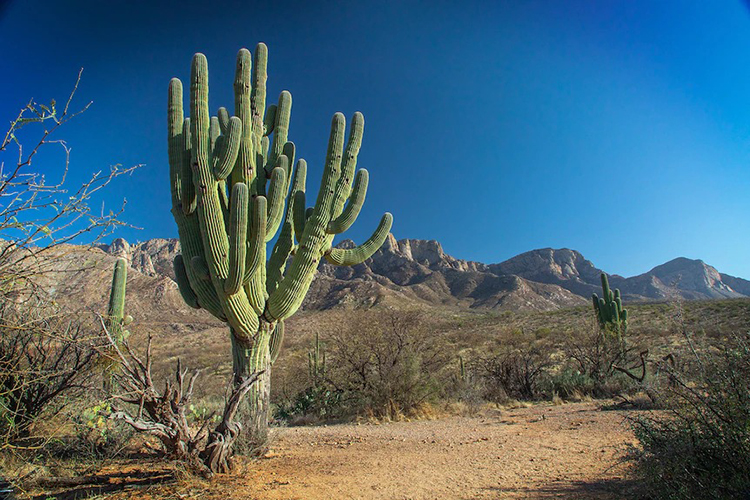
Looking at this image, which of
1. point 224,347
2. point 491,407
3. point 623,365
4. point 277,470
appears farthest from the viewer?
point 224,347

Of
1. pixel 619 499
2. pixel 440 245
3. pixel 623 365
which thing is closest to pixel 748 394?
pixel 619 499

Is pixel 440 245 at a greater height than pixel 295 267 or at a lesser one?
greater

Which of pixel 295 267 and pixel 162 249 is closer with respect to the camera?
pixel 295 267

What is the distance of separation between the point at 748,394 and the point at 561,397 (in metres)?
8.64

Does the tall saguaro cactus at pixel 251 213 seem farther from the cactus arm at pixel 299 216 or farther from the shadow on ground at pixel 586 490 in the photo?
the shadow on ground at pixel 586 490

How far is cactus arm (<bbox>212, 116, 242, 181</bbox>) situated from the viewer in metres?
6.45

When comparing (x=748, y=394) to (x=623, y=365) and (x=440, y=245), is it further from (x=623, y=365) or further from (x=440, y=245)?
(x=440, y=245)

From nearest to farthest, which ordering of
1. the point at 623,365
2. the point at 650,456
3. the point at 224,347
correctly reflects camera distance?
the point at 650,456
the point at 623,365
the point at 224,347

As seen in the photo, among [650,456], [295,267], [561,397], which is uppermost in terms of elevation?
[295,267]

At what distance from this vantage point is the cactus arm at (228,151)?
6.45m

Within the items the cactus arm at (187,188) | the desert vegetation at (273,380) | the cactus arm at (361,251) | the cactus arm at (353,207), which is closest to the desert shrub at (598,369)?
the desert vegetation at (273,380)

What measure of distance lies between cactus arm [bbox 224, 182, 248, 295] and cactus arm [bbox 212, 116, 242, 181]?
41cm

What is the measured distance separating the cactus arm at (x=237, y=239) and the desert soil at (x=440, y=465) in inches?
95.5

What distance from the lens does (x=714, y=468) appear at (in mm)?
2846
